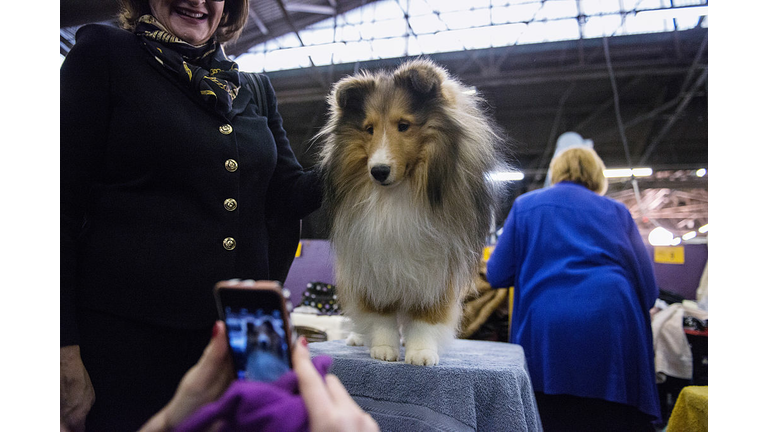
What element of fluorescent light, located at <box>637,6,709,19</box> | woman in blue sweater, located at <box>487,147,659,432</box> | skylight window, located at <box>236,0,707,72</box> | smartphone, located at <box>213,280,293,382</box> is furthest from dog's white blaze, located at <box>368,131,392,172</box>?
woman in blue sweater, located at <box>487,147,659,432</box>

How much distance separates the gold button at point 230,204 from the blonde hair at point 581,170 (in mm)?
1732

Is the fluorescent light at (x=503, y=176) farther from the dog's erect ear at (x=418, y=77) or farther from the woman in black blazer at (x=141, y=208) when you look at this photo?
the woman in black blazer at (x=141, y=208)

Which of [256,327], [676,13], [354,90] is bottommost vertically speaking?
[256,327]

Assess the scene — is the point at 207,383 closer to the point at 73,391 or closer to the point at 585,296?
the point at 73,391

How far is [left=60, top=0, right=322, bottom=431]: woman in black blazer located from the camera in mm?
588

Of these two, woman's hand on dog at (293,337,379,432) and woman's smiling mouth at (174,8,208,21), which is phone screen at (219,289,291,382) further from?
woman's smiling mouth at (174,8,208,21)

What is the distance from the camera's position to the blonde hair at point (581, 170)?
2037 mm

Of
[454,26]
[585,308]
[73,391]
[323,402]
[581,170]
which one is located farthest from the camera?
[581,170]

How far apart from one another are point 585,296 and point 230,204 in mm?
1626

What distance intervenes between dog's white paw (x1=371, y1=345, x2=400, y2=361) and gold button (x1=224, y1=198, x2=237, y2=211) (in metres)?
0.54

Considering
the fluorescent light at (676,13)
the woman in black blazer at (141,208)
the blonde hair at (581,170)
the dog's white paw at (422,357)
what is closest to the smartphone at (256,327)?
the woman in black blazer at (141,208)

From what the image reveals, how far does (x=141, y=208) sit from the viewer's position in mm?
601

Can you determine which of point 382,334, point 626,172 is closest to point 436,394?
point 382,334
